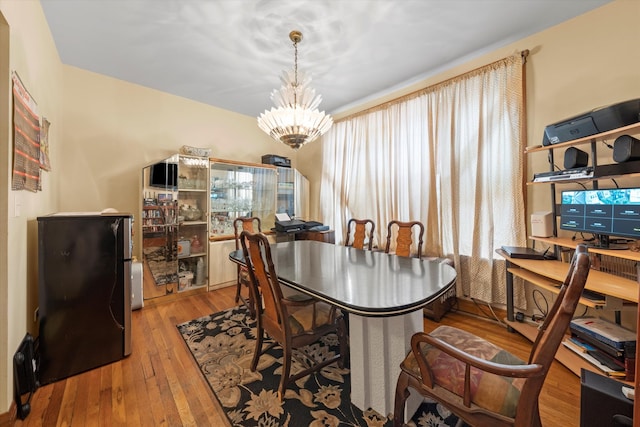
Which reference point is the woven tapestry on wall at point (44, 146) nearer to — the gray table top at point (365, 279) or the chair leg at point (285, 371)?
the gray table top at point (365, 279)

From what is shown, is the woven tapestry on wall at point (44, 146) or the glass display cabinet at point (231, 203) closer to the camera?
the woven tapestry on wall at point (44, 146)

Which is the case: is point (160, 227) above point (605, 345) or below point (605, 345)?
above

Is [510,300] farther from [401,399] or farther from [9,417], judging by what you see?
[9,417]

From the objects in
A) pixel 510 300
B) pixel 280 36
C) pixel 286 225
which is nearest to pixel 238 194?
pixel 286 225

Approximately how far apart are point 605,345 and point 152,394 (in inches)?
117

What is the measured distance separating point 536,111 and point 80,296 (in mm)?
4164

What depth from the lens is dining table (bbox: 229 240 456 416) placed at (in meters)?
1.18

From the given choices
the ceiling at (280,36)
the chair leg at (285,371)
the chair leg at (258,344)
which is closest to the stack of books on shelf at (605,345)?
the chair leg at (285,371)

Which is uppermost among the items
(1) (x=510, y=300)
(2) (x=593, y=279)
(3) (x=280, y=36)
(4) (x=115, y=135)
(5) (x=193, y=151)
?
(3) (x=280, y=36)

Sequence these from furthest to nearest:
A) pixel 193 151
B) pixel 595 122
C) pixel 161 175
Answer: pixel 193 151, pixel 161 175, pixel 595 122

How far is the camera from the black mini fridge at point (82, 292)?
1715mm

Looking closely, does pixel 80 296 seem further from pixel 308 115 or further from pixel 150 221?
pixel 308 115

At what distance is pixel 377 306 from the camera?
1.10 m

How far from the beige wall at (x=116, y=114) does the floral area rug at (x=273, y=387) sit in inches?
43.4
